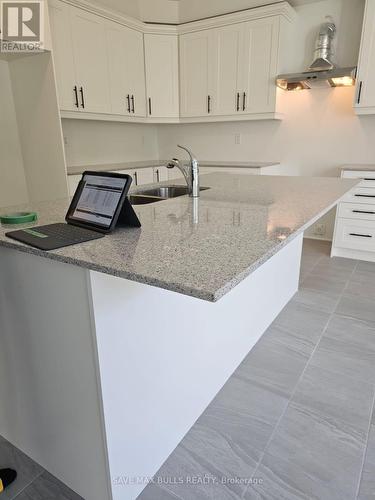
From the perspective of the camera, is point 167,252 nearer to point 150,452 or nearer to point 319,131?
point 150,452

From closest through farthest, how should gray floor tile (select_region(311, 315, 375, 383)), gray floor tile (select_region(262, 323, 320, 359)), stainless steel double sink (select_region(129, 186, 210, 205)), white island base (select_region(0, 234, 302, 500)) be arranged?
white island base (select_region(0, 234, 302, 500))
gray floor tile (select_region(311, 315, 375, 383))
gray floor tile (select_region(262, 323, 320, 359))
stainless steel double sink (select_region(129, 186, 210, 205))

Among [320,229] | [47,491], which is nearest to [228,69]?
[320,229]

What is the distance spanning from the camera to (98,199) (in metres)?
1.12

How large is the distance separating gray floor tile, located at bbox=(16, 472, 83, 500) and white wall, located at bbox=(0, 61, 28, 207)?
2.97 metres

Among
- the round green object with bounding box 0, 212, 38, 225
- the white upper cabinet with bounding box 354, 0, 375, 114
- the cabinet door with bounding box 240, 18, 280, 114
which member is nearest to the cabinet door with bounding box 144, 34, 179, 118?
the cabinet door with bounding box 240, 18, 280, 114

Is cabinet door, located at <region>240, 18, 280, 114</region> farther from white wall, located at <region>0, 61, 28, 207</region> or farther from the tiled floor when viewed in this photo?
the tiled floor

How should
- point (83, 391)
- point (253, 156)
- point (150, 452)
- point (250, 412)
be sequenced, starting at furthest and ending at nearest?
point (253, 156)
point (250, 412)
point (150, 452)
point (83, 391)

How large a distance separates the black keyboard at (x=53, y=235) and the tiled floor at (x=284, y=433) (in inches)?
36.9

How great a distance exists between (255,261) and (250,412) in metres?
1.08

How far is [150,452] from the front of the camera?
4.05 feet

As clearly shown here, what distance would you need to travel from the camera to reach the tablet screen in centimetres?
106

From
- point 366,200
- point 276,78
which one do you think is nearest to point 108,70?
point 276,78

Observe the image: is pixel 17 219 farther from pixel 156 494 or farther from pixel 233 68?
pixel 233 68

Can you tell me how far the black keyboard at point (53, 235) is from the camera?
96 centimetres
